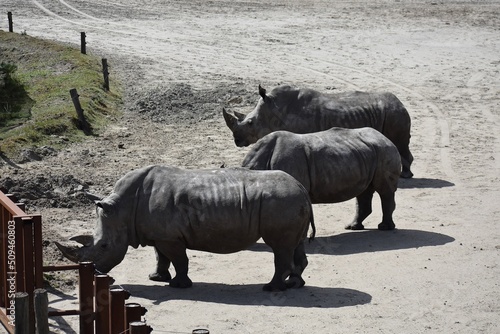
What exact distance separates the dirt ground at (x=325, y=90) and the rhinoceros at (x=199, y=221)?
39 cm

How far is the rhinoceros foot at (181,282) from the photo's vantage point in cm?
1409

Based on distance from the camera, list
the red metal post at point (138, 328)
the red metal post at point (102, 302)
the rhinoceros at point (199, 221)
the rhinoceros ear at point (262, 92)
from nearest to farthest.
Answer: the red metal post at point (138, 328)
the red metal post at point (102, 302)
the rhinoceros at point (199, 221)
the rhinoceros ear at point (262, 92)

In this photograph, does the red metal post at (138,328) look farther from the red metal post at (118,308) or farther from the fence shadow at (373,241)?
the fence shadow at (373,241)

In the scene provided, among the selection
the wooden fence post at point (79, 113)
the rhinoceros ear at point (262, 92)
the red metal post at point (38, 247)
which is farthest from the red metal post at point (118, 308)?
the wooden fence post at point (79, 113)

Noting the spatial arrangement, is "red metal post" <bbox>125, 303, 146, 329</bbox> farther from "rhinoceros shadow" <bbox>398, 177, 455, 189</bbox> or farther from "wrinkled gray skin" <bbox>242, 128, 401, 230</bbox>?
"rhinoceros shadow" <bbox>398, 177, 455, 189</bbox>

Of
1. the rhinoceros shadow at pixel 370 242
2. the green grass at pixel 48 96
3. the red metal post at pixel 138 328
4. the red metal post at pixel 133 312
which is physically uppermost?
the red metal post at pixel 138 328

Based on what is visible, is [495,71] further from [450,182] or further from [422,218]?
[422,218]

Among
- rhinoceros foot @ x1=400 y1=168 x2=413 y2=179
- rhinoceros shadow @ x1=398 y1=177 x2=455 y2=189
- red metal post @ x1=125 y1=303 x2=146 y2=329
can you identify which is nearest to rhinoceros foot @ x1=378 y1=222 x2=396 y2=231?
rhinoceros shadow @ x1=398 y1=177 x2=455 y2=189

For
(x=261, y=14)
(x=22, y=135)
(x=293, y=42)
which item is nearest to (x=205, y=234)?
(x=22, y=135)

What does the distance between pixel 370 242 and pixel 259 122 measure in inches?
168

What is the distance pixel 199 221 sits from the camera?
46.3 feet

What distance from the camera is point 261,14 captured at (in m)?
41.7

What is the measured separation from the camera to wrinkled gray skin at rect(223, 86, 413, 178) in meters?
19.7

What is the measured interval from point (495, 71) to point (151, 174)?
726 inches
